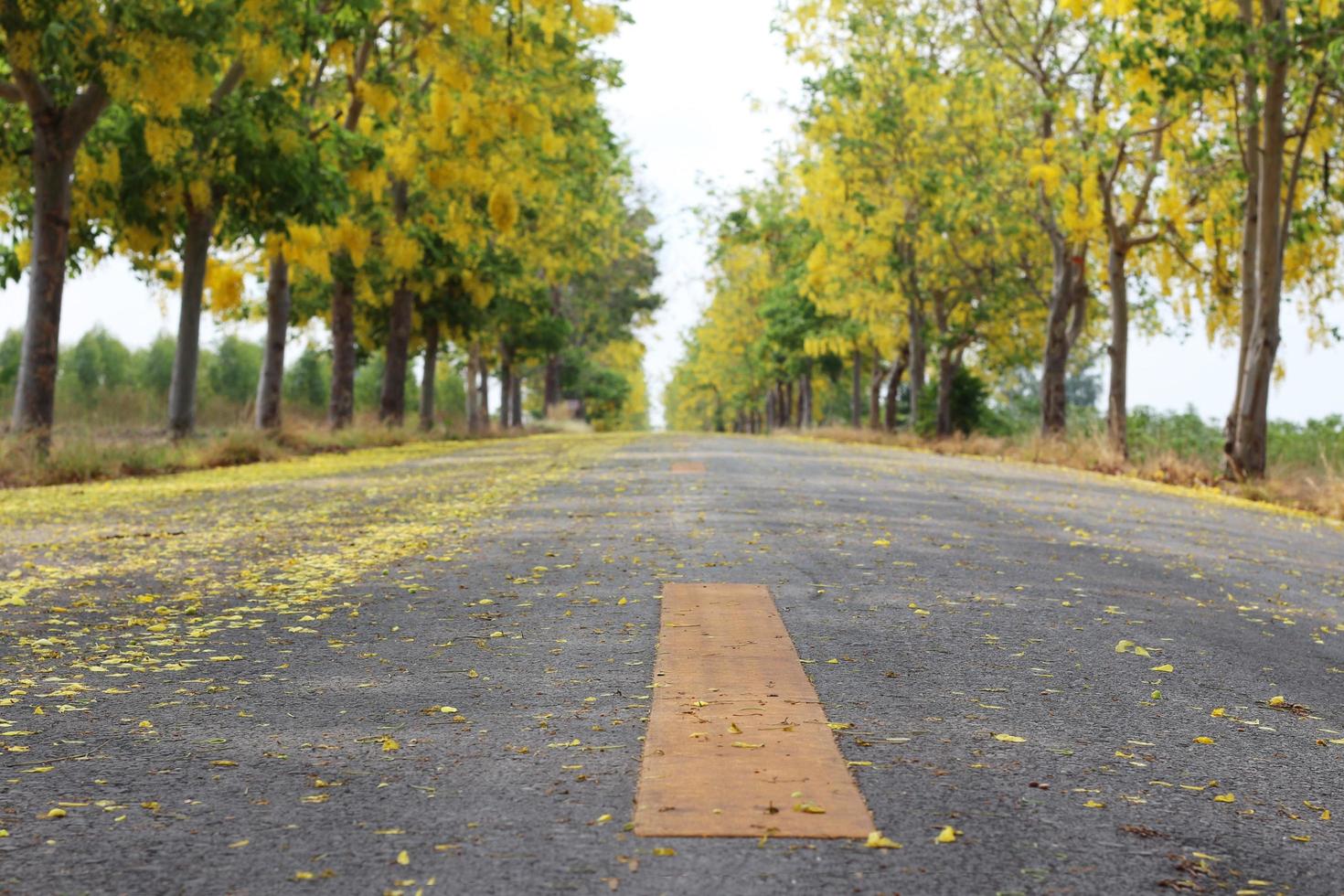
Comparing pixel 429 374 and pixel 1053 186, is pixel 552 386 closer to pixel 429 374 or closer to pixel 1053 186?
pixel 429 374

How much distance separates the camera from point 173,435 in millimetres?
17906

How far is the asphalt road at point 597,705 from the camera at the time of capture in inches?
103

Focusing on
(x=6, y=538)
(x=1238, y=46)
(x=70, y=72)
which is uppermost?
(x=1238, y=46)

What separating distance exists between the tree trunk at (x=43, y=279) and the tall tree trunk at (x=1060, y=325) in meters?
17.3

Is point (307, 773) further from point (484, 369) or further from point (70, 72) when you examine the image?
point (484, 369)

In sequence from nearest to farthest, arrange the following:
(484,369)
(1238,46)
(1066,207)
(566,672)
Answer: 1. (566,672)
2. (1238,46)
3. (1066,207)
4. (484,369)

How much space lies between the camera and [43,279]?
1423 cm

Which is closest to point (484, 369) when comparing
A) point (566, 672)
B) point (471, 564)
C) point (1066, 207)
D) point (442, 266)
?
point (442, 266)

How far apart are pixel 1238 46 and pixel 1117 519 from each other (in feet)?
23.3

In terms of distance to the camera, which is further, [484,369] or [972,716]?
[484,369]

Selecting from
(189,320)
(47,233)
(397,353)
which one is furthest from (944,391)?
(47,233)

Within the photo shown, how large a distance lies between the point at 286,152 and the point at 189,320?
123 inches

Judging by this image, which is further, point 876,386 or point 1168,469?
point 876,386

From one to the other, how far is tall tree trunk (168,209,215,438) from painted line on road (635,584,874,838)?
14337mm
